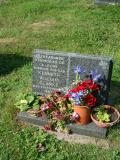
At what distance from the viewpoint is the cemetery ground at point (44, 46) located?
5660 mm

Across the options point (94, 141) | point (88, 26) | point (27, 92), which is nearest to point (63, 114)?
point (94, 141)

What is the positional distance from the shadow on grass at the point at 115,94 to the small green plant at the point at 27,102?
1360 mm

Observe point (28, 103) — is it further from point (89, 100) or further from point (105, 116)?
point (105, 116)

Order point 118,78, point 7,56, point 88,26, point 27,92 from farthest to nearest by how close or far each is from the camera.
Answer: point 88,26, point 7,56, point 118,78, point 27,92

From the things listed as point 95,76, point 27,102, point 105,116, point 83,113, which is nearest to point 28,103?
point 27,102

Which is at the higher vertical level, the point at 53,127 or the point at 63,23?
the point at 63,23

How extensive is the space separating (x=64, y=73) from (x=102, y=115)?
103 centimetres

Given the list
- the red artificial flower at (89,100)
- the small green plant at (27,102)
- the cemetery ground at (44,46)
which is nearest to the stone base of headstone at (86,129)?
the cemetery ground at (44,46)

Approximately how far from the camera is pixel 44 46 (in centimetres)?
948

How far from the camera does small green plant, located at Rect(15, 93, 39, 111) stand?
641cm

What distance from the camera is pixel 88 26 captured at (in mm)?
10680

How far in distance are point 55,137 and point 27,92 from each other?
150cm

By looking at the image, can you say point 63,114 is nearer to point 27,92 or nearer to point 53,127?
point 53,127

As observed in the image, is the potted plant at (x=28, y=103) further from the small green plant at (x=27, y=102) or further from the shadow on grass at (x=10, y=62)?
the shadow on grass at (x=10, y=62)
